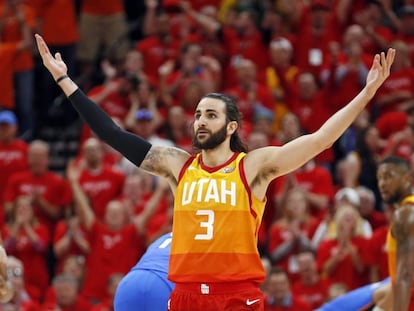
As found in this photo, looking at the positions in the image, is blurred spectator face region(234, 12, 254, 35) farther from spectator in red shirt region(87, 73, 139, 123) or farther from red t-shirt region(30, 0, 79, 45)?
red t-shirt region(30, 0, 79, 45)

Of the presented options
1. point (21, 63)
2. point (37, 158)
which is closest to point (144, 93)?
point (37, 158)

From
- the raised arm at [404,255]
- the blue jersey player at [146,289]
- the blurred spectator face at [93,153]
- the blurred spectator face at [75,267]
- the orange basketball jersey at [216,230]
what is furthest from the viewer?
the blurred spectator face at [93,153]

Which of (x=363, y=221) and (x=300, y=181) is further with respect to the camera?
(x=300, y=181)

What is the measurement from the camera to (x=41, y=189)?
44.9ft

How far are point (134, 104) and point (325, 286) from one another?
4.02 meters

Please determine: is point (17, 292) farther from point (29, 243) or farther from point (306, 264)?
point (306, 264)

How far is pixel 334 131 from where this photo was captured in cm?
709

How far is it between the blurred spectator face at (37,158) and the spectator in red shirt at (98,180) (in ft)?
1.59

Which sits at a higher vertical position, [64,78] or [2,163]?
[2,163]

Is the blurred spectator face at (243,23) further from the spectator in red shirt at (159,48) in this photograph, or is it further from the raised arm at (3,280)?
the raised arm at (3,280)

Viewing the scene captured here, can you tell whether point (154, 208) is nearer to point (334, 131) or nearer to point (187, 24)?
point (187, 24)

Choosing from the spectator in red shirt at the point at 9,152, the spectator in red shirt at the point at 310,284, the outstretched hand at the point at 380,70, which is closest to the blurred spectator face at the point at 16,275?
the spectator in red shirt at the point at 9,152

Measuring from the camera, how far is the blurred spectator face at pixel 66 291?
12047mm

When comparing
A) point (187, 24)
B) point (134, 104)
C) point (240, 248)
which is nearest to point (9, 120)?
point (134, 104)
